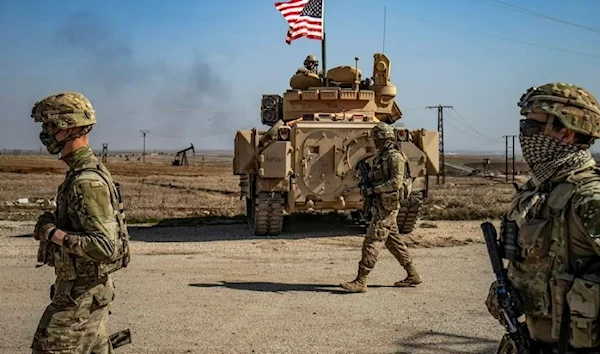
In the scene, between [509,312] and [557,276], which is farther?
[509,312]

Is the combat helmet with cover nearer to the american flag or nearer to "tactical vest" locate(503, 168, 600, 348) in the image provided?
"tactical vest" locate(503, 168, 600, 348)

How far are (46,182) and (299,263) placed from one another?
20075 millimetres

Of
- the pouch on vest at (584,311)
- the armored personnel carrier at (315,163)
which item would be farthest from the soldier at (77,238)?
the armored personnel carrier at (315,163)

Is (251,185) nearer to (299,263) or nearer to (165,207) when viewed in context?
(299,263)

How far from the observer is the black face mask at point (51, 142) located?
369cm

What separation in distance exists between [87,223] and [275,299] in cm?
397

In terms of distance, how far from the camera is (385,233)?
24.5 feet

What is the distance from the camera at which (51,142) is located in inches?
146

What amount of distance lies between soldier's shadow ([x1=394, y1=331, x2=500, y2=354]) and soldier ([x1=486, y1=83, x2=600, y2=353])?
2445mm

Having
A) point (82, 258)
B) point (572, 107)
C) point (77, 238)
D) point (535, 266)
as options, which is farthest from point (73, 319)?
point (572, 107)

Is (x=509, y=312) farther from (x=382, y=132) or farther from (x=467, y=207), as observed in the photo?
(x=467, y=207)

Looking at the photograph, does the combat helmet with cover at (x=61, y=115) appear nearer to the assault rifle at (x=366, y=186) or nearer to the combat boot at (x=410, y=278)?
the assault rifle at (x=366, y=186)

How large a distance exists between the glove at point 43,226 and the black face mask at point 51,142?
1.15 feet

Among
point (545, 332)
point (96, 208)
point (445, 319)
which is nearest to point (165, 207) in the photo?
point (445, 319)
